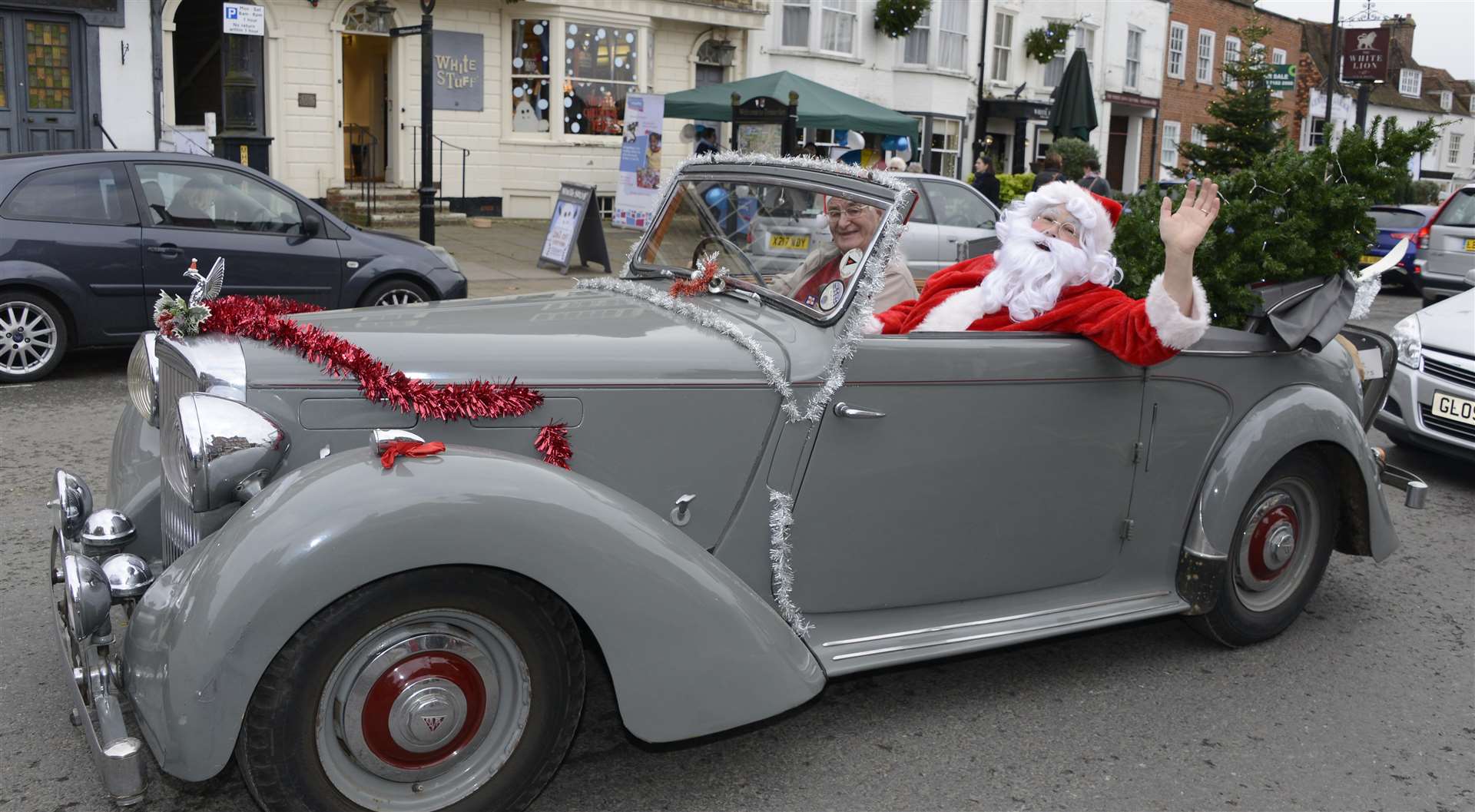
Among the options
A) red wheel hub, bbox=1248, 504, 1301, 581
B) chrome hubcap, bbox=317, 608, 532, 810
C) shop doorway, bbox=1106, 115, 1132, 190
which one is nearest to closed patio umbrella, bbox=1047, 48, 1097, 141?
shop doorway, bbox=1106, 115, 1132, 190

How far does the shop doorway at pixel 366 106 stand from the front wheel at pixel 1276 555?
58.6ft

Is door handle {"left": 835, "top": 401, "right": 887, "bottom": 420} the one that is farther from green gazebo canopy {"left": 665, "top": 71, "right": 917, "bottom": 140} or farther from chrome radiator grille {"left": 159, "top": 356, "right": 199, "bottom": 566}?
green gazebo canopy {"left": 665, "top": 71, "right": 917, "bottom": 140}

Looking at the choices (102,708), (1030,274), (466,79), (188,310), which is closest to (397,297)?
(188,310)

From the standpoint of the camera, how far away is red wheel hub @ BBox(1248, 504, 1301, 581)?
4.25m

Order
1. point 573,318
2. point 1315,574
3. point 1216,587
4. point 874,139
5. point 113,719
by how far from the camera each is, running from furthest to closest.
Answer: point 874,139 < point 1315,574 < point 1216,587 < point 573,318 < point 113,719

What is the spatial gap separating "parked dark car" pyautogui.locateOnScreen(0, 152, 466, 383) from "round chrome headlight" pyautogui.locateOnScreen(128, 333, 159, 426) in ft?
16.2

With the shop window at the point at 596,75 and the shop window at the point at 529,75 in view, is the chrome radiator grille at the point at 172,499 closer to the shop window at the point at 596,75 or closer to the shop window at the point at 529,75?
the shop window at the point at 529,75

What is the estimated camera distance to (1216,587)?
4.07 metres

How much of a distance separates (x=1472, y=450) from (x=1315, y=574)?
285 centimetres

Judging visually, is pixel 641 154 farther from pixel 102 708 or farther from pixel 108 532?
pixel 102 708

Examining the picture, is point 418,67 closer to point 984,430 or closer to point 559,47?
point 559,47

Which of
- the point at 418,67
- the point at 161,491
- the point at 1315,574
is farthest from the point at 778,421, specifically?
the point at 418,67

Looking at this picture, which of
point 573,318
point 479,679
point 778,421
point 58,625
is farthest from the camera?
point 573,318

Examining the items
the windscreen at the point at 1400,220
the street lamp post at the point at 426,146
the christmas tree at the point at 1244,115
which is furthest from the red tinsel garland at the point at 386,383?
the christmas tree at the point at 1244,115
